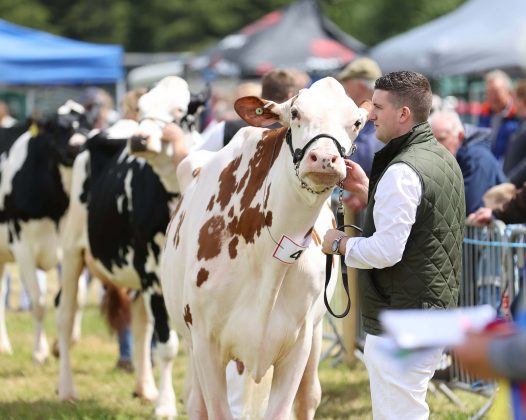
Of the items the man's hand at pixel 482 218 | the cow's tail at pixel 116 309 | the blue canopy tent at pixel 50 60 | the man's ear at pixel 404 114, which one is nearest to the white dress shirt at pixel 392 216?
the man's ear at pixel 404 114

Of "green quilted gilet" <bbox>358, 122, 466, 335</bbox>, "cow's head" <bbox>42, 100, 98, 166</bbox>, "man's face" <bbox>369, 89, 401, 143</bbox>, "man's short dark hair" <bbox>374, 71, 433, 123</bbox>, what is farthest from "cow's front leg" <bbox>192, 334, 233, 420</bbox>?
"cow's head" <bbox>42, 100, 98, 166</bbox>

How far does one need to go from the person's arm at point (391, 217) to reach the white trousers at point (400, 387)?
36cm

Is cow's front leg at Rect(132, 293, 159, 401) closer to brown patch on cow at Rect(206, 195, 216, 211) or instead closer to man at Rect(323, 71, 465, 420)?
brown patch on cow at Rect(206, 195, 216, 211)

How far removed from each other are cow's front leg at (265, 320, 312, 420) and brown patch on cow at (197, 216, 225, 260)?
0.55 metres

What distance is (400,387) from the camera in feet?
14.6

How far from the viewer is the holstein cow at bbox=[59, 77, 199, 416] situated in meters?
7.29

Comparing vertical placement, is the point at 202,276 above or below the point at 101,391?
above

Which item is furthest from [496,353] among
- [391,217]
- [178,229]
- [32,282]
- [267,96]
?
[32,282]

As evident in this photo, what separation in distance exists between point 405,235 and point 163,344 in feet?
11.0

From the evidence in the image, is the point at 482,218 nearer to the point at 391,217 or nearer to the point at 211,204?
the point at 211,204

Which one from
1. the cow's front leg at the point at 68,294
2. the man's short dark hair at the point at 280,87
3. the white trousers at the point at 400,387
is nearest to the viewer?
the white trousers at the point at 400,387

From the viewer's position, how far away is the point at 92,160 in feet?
28.0

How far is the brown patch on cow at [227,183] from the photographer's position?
208 inches

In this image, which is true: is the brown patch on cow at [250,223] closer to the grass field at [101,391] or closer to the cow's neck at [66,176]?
the grass field at [101,391]
